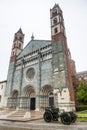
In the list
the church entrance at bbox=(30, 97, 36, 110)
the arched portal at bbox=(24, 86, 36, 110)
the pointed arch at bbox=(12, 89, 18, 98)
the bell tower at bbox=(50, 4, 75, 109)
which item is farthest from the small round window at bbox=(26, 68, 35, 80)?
the bell tower at bbox=(50, 4, 75, 109)

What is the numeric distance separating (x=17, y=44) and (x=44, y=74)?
15246mm

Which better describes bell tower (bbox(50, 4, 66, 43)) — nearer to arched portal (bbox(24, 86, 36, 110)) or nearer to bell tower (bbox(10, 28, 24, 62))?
arched portal (bbox(24, 86, 36, 110))

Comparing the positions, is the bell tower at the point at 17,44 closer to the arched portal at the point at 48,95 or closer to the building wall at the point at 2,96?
the building wall at the point at 2,96

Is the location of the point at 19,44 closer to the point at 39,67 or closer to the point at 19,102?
the point at 39,67

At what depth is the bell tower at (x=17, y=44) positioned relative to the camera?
103 ft

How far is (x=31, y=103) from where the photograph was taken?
23125mm

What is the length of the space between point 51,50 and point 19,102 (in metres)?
12.5

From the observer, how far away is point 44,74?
73.7ft

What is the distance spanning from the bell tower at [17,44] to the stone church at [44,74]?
399 millimetres

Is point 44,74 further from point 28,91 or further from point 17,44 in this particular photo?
point 17,44

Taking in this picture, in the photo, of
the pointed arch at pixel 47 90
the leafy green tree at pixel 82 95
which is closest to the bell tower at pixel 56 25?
Answer: the pointed arch at pixel 47 90

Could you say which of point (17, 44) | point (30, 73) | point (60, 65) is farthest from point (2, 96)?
point (60, 65)

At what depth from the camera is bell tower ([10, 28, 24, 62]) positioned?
31.3 meters

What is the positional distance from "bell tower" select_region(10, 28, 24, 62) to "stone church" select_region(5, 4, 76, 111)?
0.40 metres
